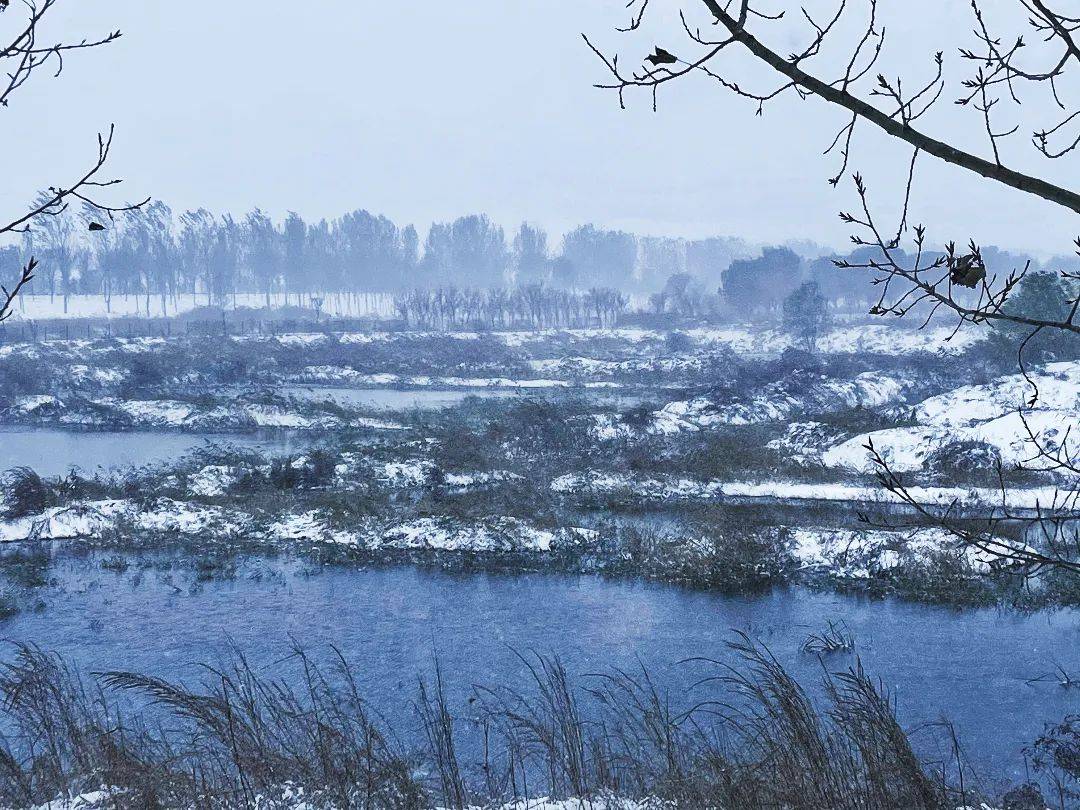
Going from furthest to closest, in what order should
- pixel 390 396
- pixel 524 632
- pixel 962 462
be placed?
pixel 390 396 < pixel 962 462 < pixel 524 632

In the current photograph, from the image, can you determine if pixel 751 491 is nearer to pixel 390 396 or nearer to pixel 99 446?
pixel 99 446

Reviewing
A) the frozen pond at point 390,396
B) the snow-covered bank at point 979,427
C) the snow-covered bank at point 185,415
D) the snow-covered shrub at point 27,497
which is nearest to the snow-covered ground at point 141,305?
the frozen pond at point 390,396

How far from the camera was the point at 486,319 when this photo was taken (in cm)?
9112

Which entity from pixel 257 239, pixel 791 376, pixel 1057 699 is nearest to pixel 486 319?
pixel 257 239

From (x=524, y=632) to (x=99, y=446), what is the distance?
22709 millimetres

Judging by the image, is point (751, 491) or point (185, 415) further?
point (185, 415)

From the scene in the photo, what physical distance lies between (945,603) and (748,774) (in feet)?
35.3

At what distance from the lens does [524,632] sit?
1345 cm

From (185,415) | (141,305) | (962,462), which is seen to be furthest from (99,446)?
(141,305)

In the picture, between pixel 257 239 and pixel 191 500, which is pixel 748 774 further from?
pixel 257 239

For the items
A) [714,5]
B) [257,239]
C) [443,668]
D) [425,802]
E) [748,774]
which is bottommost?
[443,668]

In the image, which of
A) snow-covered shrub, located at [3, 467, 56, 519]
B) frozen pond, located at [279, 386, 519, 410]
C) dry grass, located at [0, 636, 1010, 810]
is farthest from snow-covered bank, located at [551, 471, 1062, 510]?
frozen pond, located at [279, 386, 519, 410]

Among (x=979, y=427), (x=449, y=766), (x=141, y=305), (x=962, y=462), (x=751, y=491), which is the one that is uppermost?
(x=141, y=305)

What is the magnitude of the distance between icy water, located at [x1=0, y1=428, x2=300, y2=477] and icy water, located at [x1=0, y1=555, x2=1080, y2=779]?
11024 millimetres
